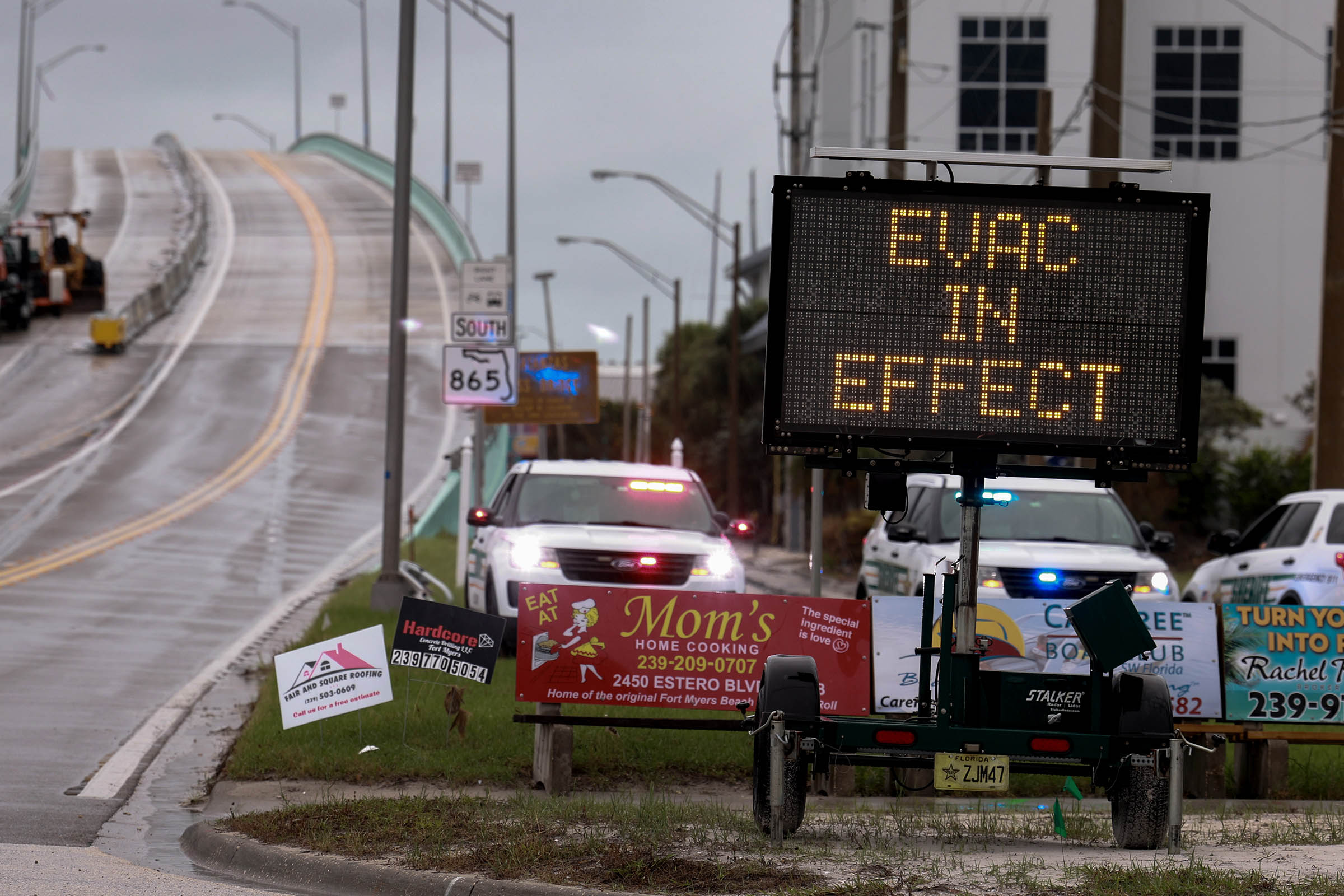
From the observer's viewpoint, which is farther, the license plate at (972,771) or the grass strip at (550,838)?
the license plate at (972,771)

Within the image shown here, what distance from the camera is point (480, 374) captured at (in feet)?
66.4

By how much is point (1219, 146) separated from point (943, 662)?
39.6 m

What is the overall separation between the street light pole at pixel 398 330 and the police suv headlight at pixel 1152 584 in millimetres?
7508

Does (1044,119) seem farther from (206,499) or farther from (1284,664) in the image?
(206,499)

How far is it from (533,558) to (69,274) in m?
41.5

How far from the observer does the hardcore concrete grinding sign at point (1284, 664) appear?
36.6ft

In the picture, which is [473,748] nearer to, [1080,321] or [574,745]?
[574,745]

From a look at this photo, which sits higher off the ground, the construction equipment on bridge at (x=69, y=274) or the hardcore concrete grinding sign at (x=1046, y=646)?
the construction equipment on bridge at (x=69, y=274)

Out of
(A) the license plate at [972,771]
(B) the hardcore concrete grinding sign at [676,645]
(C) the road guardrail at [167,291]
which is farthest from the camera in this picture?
(C) the road guardrail at [167,291]

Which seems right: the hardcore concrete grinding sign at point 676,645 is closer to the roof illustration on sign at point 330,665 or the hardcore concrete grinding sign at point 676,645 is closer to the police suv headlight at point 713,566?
the roof illustration on sign at point 330,665

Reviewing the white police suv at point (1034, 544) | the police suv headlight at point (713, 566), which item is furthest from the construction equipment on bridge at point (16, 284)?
the white police suv at point (1034, 544)

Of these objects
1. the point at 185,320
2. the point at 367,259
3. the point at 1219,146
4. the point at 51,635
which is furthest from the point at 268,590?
the point at 367,259

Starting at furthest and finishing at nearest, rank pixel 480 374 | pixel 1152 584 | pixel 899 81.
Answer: pixel 899 81
pixel 480 374
pixel 1152 584

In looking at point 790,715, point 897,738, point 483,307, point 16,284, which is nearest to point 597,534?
point 483,307
